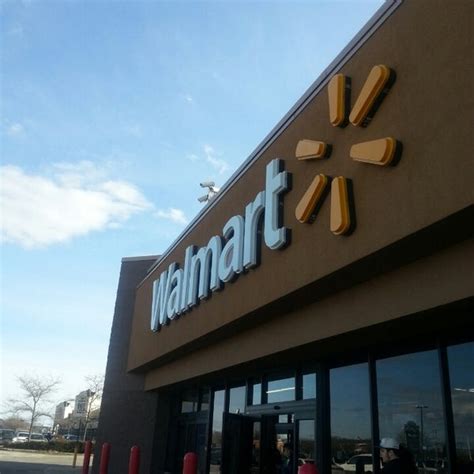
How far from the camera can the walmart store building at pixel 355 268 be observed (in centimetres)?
580

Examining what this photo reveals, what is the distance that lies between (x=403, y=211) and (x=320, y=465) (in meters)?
5.20

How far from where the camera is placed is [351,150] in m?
6.98

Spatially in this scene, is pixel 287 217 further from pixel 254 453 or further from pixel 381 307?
pixel 254 453

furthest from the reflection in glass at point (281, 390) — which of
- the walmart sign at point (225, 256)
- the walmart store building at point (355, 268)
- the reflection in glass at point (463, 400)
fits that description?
the reflection in glass at point (463, 400)

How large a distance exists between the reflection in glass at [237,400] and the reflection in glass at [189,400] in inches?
99.3

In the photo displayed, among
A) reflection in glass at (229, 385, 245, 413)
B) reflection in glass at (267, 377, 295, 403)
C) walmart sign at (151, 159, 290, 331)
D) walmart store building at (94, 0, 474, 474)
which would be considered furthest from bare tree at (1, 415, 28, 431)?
reflection in glass at (267, 377, 295, 403)

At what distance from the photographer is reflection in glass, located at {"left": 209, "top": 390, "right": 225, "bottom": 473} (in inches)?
520

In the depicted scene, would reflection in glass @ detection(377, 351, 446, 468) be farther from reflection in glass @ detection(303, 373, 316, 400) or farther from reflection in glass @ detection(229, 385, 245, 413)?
reflection in glass @ detection(229, 385, 245, 413)

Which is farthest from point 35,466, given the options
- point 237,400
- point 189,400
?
point 237,400

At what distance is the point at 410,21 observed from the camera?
21.3 ft

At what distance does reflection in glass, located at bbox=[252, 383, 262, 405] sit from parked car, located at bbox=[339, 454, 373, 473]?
3.23m

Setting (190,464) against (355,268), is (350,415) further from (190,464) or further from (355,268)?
(355,268)

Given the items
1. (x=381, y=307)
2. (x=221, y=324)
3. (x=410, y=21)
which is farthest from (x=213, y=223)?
(x=410, y=21)

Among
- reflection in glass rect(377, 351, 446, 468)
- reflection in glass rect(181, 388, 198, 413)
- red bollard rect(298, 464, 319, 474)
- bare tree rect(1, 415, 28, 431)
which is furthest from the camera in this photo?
bare tree rect(1, 415, 28, 431)
